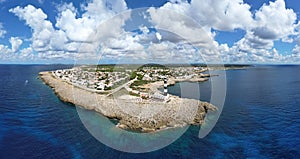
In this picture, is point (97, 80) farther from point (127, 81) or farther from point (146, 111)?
point (146, 111)

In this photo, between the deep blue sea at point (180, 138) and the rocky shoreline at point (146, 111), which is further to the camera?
the rocky shoreline at point (146, 111)

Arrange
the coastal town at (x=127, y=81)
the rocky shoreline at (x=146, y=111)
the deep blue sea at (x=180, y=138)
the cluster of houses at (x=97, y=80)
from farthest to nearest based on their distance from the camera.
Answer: the cluster of houses at (x=97, y=80) → the coastal town at (x=127, y=81) → the rocky shoreline at (x=146, y=111) → the deep blue sea at (x=180, y=138)

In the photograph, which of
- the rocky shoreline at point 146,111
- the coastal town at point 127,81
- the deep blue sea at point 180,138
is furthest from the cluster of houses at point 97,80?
the deep blue sea at point 180,138

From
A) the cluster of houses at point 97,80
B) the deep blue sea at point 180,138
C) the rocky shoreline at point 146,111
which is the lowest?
the deep blue sea at point 180,138

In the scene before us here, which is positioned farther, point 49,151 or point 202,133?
point 202,133

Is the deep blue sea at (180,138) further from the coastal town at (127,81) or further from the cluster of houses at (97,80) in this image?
the cluster of houses at (97,80)

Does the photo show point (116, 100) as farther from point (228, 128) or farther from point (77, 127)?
point (228, 128)

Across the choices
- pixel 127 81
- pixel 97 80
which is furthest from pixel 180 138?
pixel 97 80

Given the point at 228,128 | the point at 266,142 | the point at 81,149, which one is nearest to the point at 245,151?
the point at 266,142
